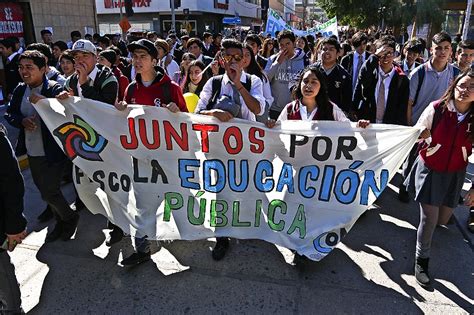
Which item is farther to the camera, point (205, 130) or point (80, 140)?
point (80, 140)

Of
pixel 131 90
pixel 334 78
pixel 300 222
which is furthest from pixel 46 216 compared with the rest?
pixel 334 78

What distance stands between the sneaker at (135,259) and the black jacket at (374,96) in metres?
3.00

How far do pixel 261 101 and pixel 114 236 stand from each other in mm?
1911

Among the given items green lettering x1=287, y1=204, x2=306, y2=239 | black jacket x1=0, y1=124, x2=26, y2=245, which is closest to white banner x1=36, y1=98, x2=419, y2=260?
green lettering x1=287, y1=204, x2=306, y2=239

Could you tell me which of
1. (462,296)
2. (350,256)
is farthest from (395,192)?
(462,296)

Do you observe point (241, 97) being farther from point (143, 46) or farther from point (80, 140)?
point (80, 140)

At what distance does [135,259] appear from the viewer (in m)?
3.37

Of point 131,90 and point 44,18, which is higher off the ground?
point 44,18

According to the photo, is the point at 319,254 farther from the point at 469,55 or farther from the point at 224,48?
the point at 469,55

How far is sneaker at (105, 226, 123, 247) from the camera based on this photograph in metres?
3.76

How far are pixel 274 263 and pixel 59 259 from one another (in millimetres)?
1937

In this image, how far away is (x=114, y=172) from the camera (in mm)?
3412

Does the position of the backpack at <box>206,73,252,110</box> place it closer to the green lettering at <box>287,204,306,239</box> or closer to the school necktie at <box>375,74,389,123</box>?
the green lettering at <box>287,204,306,239</box>

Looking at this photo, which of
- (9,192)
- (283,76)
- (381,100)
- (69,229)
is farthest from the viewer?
(283,76)
